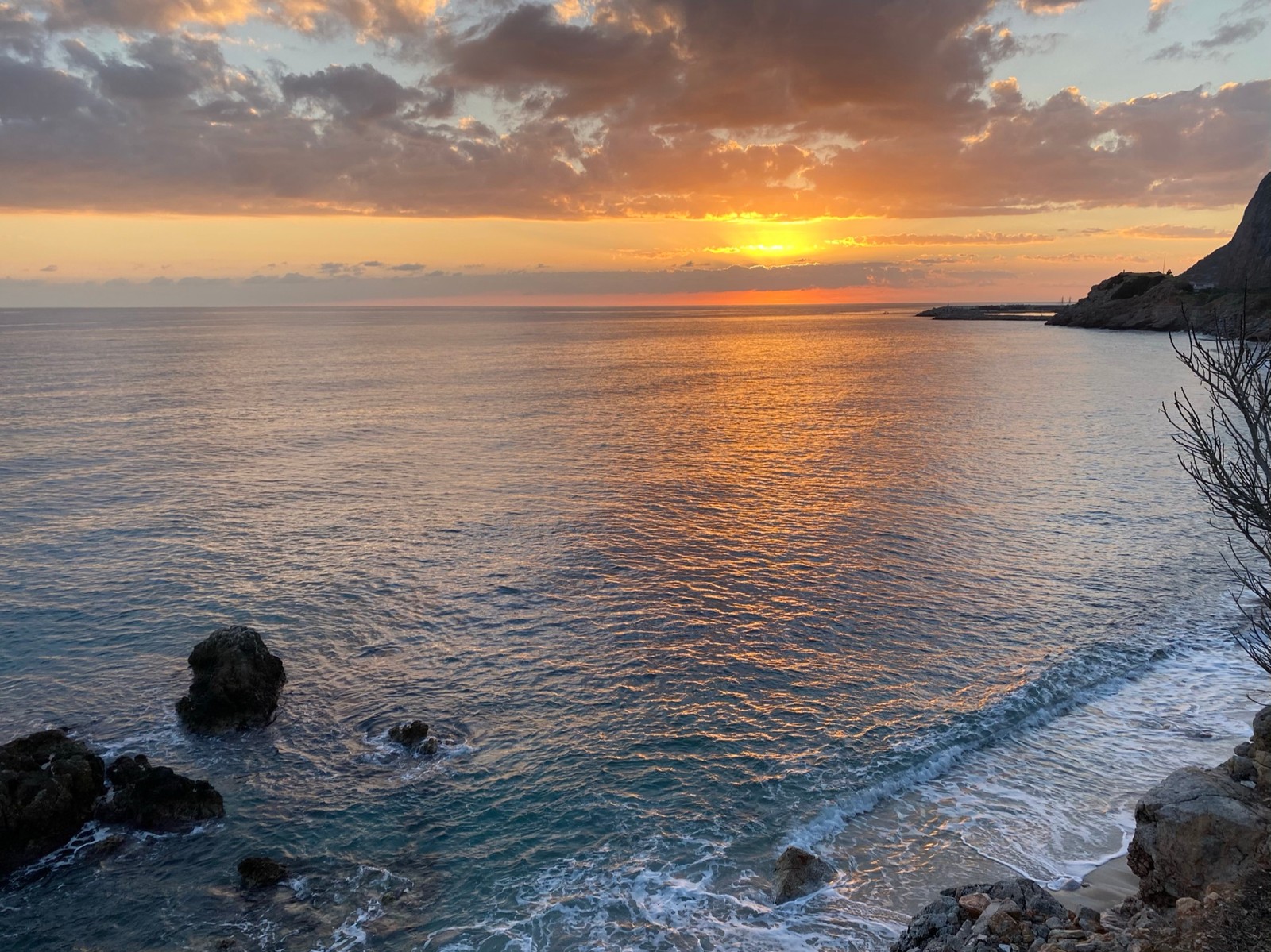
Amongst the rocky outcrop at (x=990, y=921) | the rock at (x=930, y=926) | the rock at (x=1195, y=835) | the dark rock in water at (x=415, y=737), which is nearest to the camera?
the rocky outcrop at (x=990, y=921)

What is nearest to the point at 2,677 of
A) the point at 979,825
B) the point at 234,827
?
the point at 234,827

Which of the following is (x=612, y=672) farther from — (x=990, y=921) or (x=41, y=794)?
(x=41, y=794)

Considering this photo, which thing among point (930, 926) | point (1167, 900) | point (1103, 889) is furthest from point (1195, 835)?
point (930, 926)

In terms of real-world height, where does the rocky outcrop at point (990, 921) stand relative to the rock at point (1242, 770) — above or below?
below

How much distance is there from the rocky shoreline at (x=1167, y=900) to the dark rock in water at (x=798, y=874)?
196cm

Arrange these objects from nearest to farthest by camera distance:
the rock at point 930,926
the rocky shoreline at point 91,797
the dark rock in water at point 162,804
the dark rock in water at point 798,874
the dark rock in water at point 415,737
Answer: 1. the rock at point 930,926
2. the dark rock in water at point 798,874
3. the rocky shoreline at point 91,797
4. the dark rock in water at point 162,804
5. the dark rock in water at point 415,737

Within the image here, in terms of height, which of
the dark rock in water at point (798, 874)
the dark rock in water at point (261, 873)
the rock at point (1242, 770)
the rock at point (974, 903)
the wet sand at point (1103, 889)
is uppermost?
the rock at point (1242, 770)

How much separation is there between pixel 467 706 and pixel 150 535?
74.9 feet

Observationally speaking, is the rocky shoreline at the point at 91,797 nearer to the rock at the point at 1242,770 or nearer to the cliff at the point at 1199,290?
the rock at the point at 1242,770

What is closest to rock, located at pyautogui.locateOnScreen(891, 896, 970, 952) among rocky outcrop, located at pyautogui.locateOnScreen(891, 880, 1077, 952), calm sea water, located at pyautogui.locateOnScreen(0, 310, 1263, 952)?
rocky outcrop, located at pyautogui.locateOnScreen(891, 880, 1077, 952)

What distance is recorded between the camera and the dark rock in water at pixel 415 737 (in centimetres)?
1936

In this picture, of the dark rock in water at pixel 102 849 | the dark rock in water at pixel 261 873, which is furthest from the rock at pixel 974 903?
the dark rock in water at pixel 102 849

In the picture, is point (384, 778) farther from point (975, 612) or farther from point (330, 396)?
point (330, 396)

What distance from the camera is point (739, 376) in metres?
118
